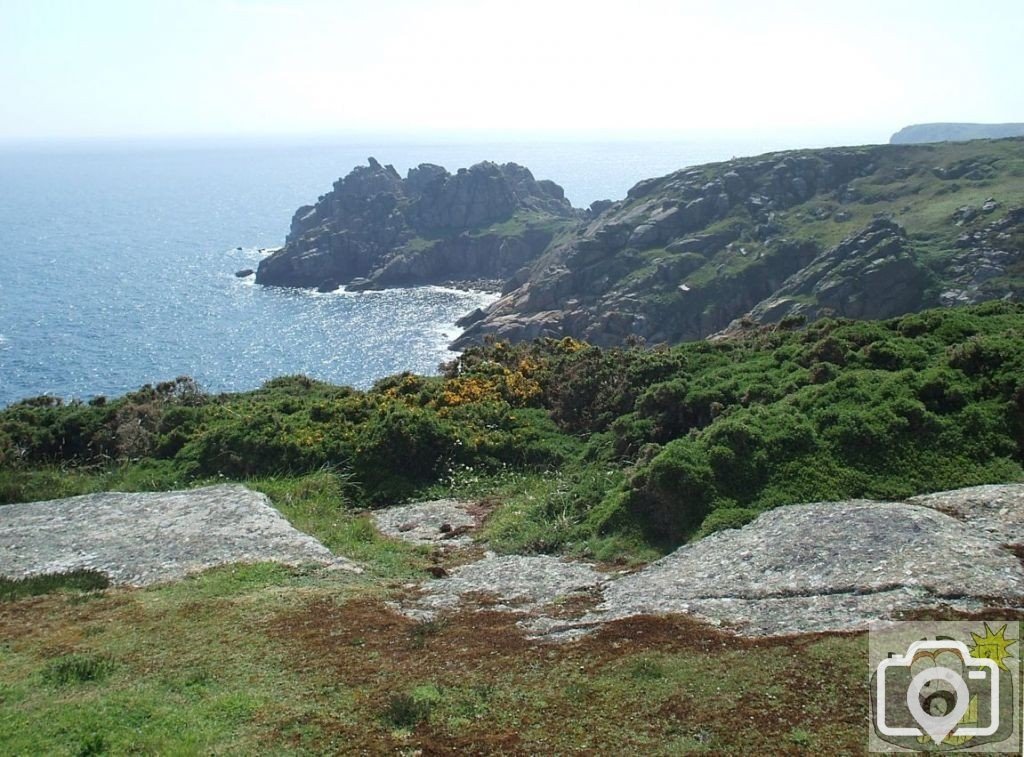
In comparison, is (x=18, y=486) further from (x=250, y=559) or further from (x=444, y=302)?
(x=444, y=302)

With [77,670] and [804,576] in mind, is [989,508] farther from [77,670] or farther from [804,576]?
[77,670]

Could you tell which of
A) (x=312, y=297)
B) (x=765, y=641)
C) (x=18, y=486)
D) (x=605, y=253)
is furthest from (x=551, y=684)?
(x=312, y=297)

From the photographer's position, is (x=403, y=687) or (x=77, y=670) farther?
(x=77, y=670)

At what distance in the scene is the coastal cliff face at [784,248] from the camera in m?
128

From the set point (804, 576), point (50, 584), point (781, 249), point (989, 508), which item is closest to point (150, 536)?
point (50, 584)

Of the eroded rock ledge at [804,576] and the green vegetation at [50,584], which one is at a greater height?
the eroded rock ledge at [804,576]

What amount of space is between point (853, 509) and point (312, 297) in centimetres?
17614

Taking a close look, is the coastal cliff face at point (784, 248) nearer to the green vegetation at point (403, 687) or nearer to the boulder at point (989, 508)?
the boulder at point (989, 508)

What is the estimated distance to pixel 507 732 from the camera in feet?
44.5

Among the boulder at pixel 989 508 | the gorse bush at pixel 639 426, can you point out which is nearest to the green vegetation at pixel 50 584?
the gorse bush at pixel 639 426
